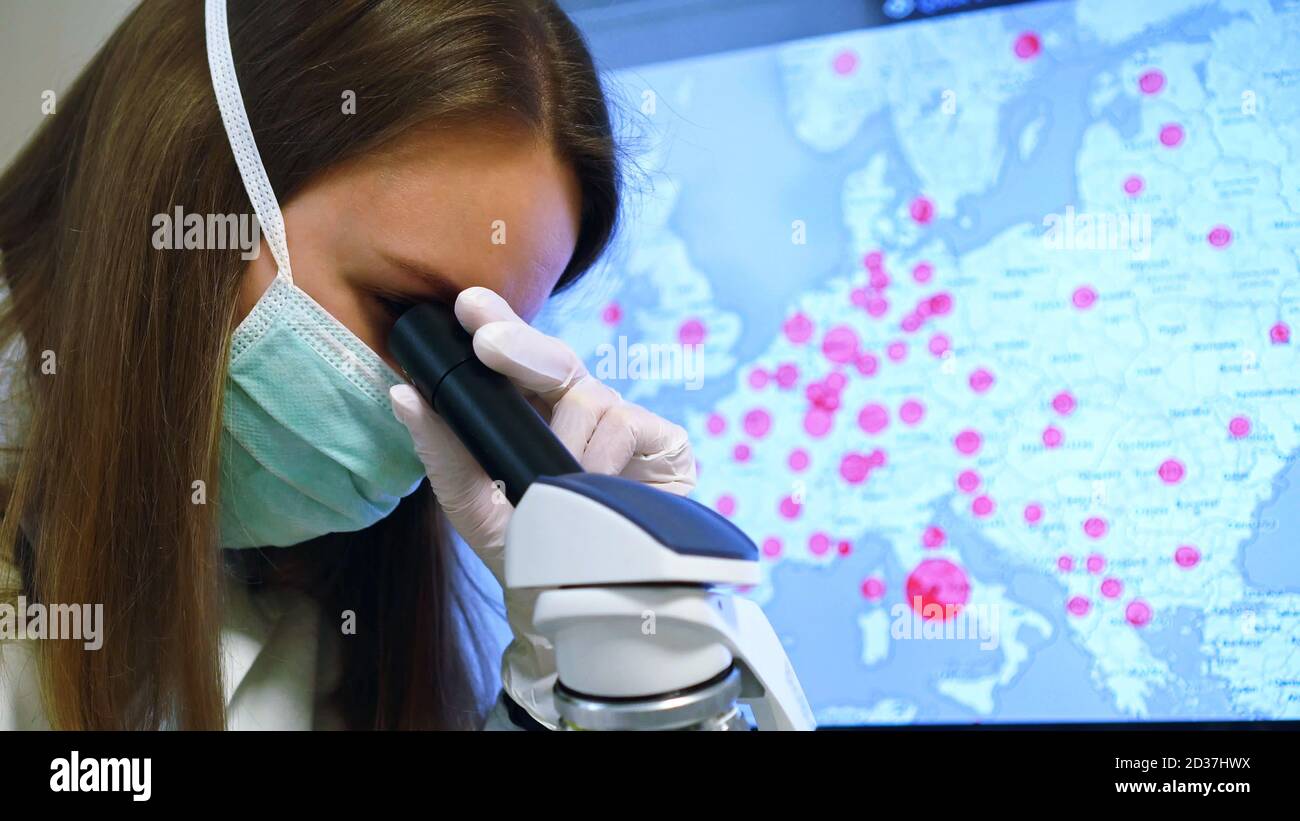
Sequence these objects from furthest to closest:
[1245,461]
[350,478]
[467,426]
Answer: [1245,461] < [350,478] < [467,426]

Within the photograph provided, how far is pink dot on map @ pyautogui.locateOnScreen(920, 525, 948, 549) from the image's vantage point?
81cm

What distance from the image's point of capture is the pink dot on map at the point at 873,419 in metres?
0.82

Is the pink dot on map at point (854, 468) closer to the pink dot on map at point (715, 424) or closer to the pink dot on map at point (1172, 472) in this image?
the pink dot on map at point (715, 424)

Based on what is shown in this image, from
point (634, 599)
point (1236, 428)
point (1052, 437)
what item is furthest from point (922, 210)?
point (634, 599)

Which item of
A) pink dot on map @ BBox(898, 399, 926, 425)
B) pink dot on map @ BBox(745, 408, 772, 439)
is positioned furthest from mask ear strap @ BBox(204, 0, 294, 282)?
pink dot on map @ BBox(898, 399, 926, 425)

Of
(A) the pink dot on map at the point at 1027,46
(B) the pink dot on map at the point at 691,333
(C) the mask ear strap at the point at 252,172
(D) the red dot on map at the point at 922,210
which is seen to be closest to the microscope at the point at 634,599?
(C) the mask ear strap at the point at 252,172

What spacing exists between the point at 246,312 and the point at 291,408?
3.0 inches

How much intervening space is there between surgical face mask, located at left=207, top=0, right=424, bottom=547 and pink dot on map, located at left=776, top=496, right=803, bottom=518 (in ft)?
1.12

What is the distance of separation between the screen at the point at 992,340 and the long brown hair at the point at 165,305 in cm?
24

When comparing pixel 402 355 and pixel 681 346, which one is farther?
pixel 681 346

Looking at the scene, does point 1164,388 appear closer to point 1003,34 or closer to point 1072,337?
point 1072,337

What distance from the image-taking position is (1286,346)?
2.64 feet

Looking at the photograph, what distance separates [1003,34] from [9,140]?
2.98 feet
